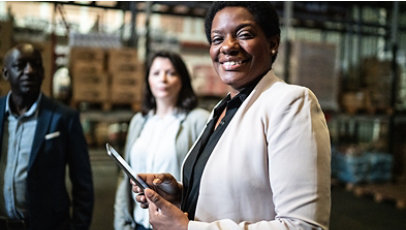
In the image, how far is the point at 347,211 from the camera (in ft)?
18.7

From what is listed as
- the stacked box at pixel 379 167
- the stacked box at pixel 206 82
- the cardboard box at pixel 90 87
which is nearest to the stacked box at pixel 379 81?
the stacked box at pixel 379 167

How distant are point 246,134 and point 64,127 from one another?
53.1 inches

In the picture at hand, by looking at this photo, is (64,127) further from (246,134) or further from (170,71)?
(246,134)

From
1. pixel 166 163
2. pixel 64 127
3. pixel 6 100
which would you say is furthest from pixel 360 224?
pixel 6 100

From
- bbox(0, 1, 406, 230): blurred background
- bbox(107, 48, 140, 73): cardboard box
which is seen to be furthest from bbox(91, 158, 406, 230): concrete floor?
bbox(107, 48, 140, 73): cardboard box

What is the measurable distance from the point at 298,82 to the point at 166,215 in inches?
212

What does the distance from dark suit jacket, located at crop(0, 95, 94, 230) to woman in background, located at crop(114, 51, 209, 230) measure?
32cm

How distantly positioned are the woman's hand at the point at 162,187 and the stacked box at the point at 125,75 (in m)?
4.10

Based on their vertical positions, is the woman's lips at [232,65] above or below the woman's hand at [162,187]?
above

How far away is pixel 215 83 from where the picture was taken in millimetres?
6676

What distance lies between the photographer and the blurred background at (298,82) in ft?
16.6

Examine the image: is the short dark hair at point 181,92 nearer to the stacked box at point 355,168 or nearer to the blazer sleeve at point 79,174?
the blazer sleeve at point 79,174

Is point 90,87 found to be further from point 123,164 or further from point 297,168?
point 297,168

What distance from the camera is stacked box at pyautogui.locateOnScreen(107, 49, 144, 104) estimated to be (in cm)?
531
